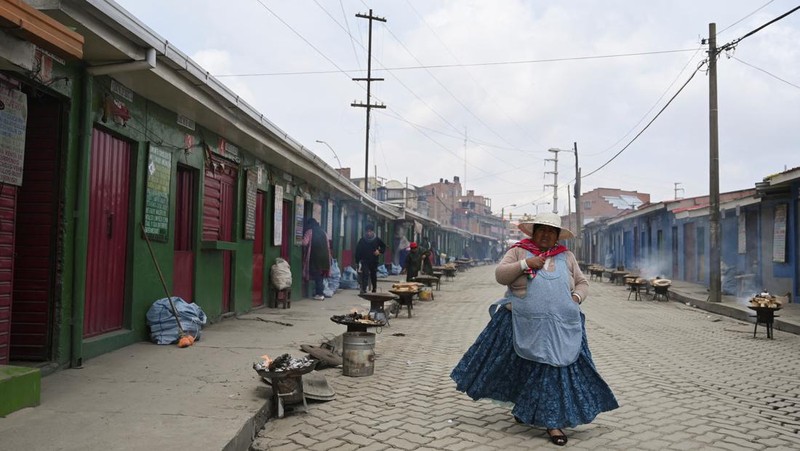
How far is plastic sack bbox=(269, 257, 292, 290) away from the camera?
42.3ft

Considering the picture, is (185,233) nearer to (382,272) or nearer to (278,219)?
(278,219)

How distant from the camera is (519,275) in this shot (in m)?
4.74

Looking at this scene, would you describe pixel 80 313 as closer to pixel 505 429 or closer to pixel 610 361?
pixel 505 429

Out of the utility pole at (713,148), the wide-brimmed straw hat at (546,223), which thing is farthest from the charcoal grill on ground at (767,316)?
the wide-brimmed straw hat at (546,223)

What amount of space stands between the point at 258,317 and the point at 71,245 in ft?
16.9

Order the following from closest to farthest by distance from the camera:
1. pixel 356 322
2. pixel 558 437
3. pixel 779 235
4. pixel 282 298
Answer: pixel 558 437, pixel 356 322, pixel 282 298, pixel 779 235

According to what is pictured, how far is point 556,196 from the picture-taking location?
208ft

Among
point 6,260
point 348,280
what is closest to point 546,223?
point 6,260

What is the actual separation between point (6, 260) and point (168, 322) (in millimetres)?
2569

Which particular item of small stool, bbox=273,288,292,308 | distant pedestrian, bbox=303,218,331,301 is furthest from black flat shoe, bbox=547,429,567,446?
distant pedestrian, bbox=303,218,331,301

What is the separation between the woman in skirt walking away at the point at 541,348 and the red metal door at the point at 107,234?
426cm

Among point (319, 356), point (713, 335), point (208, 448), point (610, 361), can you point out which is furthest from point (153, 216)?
point (713, 335)

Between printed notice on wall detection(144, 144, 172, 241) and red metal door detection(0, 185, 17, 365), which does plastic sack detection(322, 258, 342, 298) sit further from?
red metal door detection(0, 185, 17, 365)

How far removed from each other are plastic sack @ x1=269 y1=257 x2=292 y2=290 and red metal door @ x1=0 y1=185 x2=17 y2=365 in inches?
289
